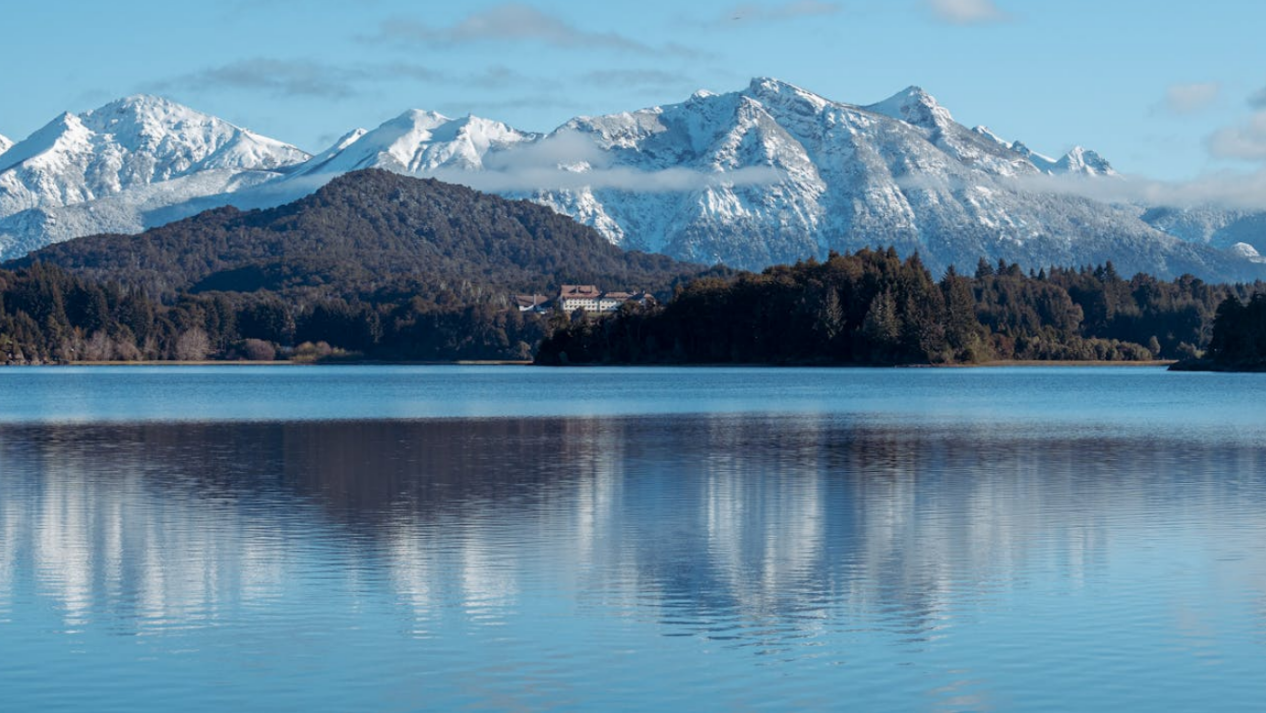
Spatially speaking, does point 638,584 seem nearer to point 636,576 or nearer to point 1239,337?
point 636,576

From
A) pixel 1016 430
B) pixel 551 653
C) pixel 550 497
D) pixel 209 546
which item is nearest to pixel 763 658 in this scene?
pixel 551 653

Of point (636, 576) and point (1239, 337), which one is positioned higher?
point (1239, 337)

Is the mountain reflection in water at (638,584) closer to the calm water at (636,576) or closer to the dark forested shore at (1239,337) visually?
the calm water at (636,576)

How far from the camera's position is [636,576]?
1030 inches

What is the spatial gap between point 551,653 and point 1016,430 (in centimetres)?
4831

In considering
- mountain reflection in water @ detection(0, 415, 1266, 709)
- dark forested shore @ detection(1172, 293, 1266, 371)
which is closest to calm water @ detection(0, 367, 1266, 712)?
mountain reflection in water @ detection(0, 415, 1266, 709)

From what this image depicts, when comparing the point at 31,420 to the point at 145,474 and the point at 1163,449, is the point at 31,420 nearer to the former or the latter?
the point at 145,474

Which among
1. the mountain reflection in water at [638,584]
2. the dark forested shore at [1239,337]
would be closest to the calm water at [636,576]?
the mountain reflection in water at [638,584]

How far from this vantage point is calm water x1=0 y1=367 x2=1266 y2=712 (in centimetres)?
1891

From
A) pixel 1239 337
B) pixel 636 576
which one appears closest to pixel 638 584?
pixel 636 576

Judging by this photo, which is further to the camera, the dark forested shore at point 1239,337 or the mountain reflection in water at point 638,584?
the dark forested shore at point 1239,337

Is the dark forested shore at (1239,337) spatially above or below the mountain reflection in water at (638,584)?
above

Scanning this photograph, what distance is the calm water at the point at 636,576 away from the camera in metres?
18.9

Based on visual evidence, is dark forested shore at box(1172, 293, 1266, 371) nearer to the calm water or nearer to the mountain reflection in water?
the calm water
